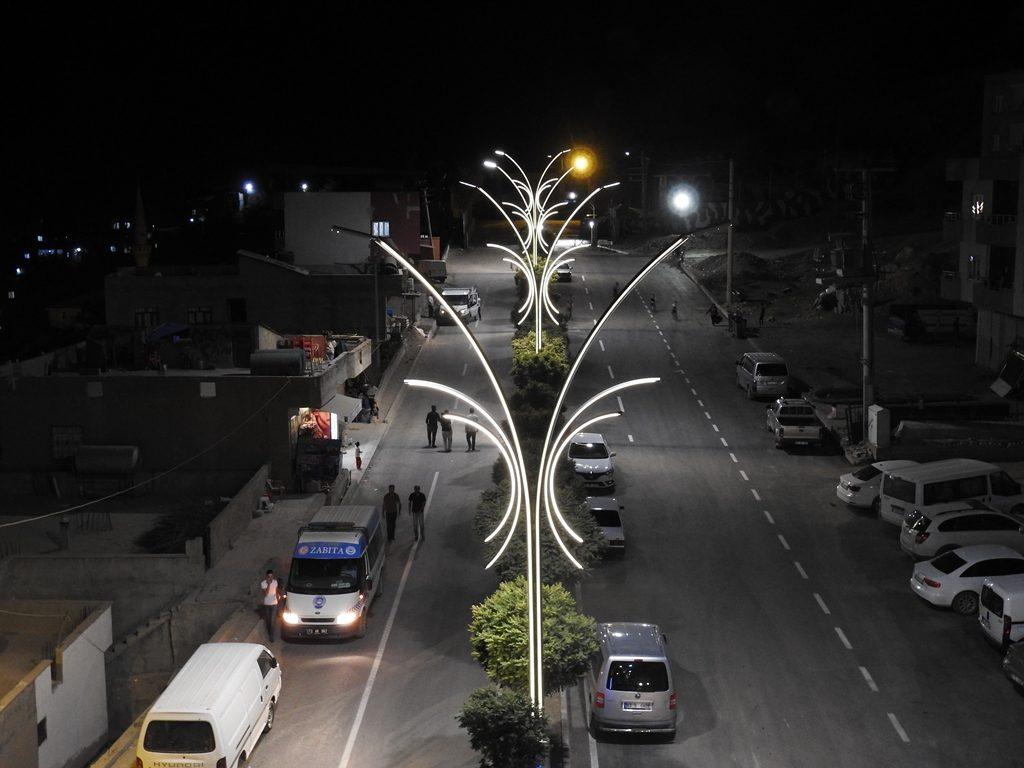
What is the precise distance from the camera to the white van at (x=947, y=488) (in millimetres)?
31500

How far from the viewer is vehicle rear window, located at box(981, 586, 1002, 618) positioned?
24.0 meters

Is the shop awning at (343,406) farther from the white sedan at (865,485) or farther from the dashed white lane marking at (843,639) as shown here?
the dashed white lane marking at (843,639)

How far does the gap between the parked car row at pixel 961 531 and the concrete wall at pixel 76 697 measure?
62.3 ft

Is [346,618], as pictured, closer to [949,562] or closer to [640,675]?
[640,675]

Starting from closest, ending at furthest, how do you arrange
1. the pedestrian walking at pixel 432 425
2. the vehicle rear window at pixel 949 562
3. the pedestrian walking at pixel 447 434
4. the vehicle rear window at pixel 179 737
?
the vehicle rear window at pixel 179 737
the vehicle rear window at pixel 949 562
the pedestrian walking at pixel 447 434
the pedestrian walking at pixel 432 425

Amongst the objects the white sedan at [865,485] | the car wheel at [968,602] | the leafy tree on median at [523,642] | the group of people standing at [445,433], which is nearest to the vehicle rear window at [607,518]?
the white sedan at [865,485]

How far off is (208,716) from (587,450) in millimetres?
18726

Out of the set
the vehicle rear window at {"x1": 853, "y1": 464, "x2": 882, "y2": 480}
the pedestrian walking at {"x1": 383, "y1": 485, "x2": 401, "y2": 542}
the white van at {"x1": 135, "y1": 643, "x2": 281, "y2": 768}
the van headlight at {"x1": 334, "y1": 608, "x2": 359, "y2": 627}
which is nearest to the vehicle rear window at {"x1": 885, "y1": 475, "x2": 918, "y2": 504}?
the vehicle rear window at {"x1": 853, "y1": 464, "x2": 882, "y2": 480}

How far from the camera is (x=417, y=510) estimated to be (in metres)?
31.6

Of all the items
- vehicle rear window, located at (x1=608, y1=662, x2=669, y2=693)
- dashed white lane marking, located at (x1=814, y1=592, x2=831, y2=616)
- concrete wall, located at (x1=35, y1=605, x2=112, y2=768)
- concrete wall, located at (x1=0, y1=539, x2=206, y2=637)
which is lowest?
concrete wall, located at (x1=35, y1=605, x2=112, y2=768)

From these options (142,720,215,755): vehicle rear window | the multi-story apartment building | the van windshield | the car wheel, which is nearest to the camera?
(142,720,215,755): vehicle rear window

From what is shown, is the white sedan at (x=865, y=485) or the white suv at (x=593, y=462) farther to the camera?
the white suv at (x=593, y=462)

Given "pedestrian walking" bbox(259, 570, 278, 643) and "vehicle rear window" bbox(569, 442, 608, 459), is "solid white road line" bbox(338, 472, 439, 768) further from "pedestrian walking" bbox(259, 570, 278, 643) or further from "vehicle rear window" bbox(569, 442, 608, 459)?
"vehicle rear window" bbox(569, 442, 608, 459)

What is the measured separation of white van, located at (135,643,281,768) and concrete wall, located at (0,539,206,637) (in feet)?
32.5
